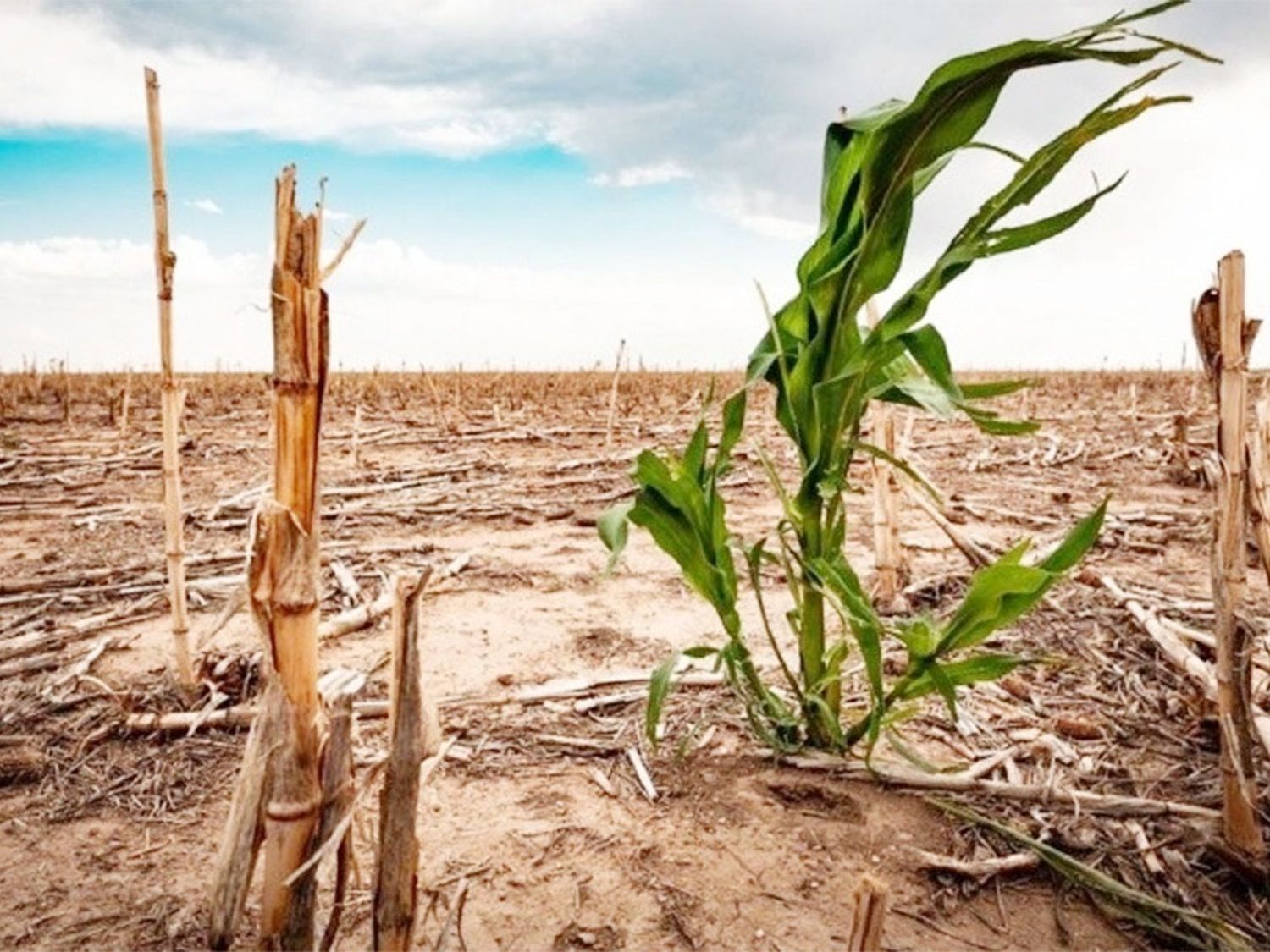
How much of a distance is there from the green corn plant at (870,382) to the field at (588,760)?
35 cm

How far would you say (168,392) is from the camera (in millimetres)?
2865

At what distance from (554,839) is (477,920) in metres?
0.36

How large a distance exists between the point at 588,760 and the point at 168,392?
1.90 m

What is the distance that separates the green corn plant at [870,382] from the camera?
6.35ft

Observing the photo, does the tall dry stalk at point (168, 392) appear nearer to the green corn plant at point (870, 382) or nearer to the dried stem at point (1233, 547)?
the green corn plant at point (870, 382)

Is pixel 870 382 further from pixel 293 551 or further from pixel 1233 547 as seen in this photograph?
pixel 293 551

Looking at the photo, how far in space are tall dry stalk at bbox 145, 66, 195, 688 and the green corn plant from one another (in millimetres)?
1622

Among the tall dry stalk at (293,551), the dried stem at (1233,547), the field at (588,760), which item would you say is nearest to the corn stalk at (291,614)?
the tall dry stalk at (293,551)

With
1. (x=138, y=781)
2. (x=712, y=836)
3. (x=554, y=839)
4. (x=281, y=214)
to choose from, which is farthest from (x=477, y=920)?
(x=281, y=214)

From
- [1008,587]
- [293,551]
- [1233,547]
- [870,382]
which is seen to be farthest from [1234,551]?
[293,551]

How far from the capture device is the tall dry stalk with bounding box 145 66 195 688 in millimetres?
2609

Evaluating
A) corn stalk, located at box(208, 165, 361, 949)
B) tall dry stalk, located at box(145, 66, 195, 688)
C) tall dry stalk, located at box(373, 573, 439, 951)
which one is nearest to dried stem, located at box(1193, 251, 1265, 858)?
tall dry stalk, located at box(373, 573, 439, 951)

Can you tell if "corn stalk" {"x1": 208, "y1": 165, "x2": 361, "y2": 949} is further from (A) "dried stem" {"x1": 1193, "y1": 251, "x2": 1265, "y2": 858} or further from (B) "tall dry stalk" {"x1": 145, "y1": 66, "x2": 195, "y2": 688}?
(A) "dried stem" {"x1": 1193, "y1": 251, "x2": 1265, "y2": 858}

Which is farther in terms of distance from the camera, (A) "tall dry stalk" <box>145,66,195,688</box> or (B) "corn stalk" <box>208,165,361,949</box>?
(A) "tall dry stalk" <box>145,66,195,688</box>
